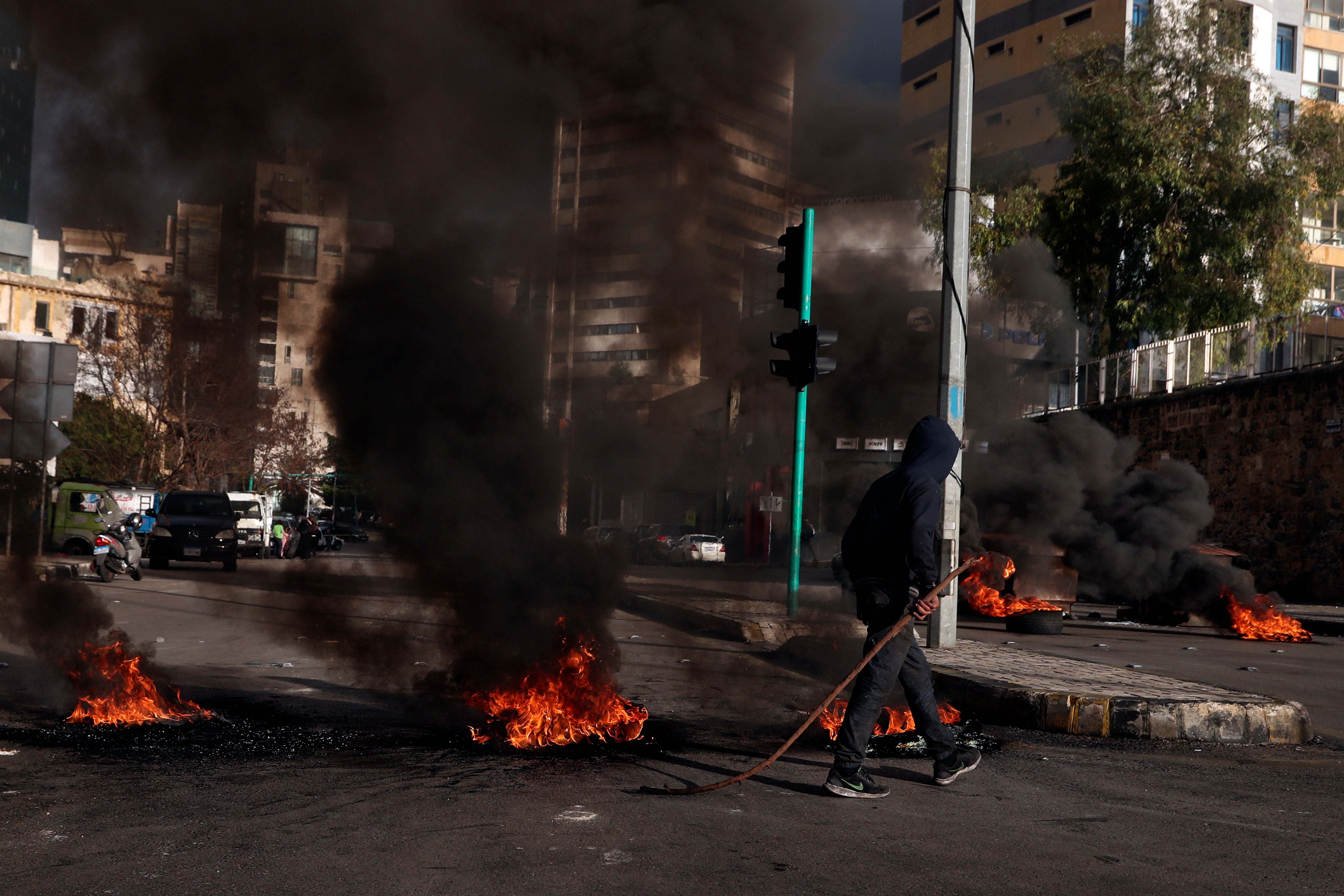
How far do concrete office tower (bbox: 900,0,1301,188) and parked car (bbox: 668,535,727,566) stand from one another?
1684 centimetres

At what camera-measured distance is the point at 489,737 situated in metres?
5.61

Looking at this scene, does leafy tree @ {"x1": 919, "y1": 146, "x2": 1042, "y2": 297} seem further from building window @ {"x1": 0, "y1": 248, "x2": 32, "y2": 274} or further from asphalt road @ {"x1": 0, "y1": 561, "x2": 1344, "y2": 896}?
asphalt road @ {"x1": 0, "y1": 561, "x2": 1344, "y2": 896}

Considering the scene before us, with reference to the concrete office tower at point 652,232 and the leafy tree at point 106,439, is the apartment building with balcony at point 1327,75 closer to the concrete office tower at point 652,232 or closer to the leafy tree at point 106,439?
the leafy tree at point 106,439

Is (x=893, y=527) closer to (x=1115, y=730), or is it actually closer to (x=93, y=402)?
(x=1115, y=730)

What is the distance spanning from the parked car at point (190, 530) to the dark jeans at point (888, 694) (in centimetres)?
1797

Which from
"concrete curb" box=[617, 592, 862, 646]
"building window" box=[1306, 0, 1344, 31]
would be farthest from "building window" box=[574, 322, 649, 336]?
"building window" box=[1306, 0, 1344, 31]

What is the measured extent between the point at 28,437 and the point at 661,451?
6.59 metres

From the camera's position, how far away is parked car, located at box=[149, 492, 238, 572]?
2075 centimetres

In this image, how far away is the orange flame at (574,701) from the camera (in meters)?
5.65

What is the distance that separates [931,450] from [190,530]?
19.1 meters

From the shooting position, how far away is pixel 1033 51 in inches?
1652

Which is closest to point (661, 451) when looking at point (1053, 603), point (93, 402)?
point (93, 402)

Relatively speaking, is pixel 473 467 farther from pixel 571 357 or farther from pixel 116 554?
pixel 116 554


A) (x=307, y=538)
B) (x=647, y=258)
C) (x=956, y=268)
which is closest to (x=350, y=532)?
(x=647, y=258)
